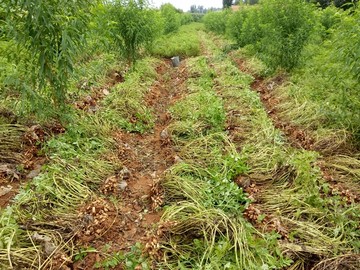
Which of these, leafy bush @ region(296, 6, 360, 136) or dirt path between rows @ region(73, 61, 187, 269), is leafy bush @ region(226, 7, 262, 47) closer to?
leafy bush @ region(296, 6, 360, 136)

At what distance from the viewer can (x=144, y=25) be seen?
8.41 metres

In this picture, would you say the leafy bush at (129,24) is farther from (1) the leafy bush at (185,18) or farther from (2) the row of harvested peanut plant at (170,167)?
(1) the leafy bush at (185,18)

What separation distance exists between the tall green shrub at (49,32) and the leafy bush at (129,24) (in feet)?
12.7

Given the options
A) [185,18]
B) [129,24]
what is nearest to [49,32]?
[129,24]

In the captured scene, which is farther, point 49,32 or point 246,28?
point 246,28

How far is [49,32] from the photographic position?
3.42m

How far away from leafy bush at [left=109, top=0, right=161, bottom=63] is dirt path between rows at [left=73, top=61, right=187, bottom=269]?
12.8 feet

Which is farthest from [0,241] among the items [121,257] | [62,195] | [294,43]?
[294,43]

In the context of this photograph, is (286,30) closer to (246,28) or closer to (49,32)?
(246,28)

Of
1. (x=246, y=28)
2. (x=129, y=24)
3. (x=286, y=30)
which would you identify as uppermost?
(x=129, y=24)

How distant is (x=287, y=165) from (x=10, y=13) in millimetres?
Answer: 3711

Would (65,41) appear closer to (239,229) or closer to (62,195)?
(62,195)

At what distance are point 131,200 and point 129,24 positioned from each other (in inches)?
241

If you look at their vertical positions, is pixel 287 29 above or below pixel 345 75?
above
